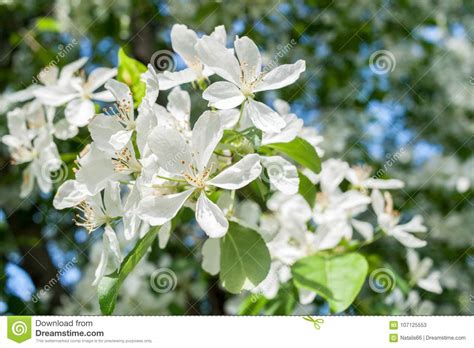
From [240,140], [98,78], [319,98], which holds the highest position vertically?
[98,78]

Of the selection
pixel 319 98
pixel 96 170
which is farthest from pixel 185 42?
pixel 319 98

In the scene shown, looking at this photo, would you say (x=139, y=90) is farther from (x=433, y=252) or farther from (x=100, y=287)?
(x=433, y=252)

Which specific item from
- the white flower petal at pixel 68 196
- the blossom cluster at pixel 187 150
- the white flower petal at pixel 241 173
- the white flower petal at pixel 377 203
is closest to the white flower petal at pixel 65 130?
the blossom cluster at pixel 187 150

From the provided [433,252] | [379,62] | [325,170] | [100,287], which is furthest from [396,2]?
[100,287]

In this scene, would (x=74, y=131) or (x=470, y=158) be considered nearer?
(x=74, y=131)

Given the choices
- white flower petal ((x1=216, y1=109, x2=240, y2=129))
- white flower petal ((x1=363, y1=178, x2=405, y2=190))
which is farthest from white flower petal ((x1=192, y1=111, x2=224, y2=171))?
white flower petal ((x1=363, y1=178, x2=405, y2=190))

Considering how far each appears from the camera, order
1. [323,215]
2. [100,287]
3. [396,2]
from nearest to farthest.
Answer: [100,287]
[323,215]
[396,2]
